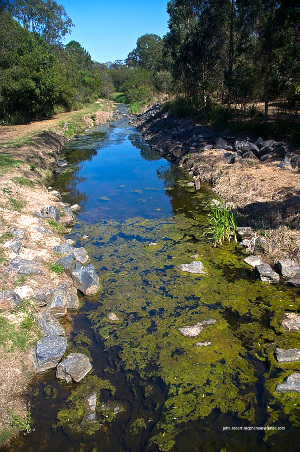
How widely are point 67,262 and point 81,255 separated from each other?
628 millimetres

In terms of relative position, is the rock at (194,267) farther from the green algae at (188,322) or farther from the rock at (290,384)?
the rock at (290,384)

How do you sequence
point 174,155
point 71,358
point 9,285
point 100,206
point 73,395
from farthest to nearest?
point 174,155 < point 100,206 < point 9,285 < point 71,358 < point 73,395

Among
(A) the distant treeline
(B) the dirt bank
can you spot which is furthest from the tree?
(B) the dirt bank

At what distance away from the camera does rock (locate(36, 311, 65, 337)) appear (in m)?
6.17

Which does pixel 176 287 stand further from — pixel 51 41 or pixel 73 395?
pixel 51 41

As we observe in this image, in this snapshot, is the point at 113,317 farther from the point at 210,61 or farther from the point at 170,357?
the point at 210,61

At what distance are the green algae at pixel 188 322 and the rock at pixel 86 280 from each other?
28 cm

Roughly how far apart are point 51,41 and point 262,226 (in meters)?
54.4

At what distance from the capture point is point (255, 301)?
23.7 ft

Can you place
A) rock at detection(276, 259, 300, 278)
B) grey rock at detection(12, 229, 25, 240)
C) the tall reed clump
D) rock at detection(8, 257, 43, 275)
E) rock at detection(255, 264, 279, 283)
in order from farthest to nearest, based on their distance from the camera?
the tall reed clump → grey rock at detection(12, 229, 25, 240) → rock at detection(276, 259, 300, 278) → rock at detection(255, 264, 279, 283) → rock at detection(8, 257, 43, 275)

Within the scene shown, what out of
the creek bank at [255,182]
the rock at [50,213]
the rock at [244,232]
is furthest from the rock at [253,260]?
the rock at [50,213]

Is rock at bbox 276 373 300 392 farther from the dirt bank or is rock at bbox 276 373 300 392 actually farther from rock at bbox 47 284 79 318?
rock at bbox 47 284 79 318

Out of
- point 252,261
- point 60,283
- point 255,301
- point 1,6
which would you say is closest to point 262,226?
point 252,261

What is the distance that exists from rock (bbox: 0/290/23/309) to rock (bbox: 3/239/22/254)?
187 centimetres
